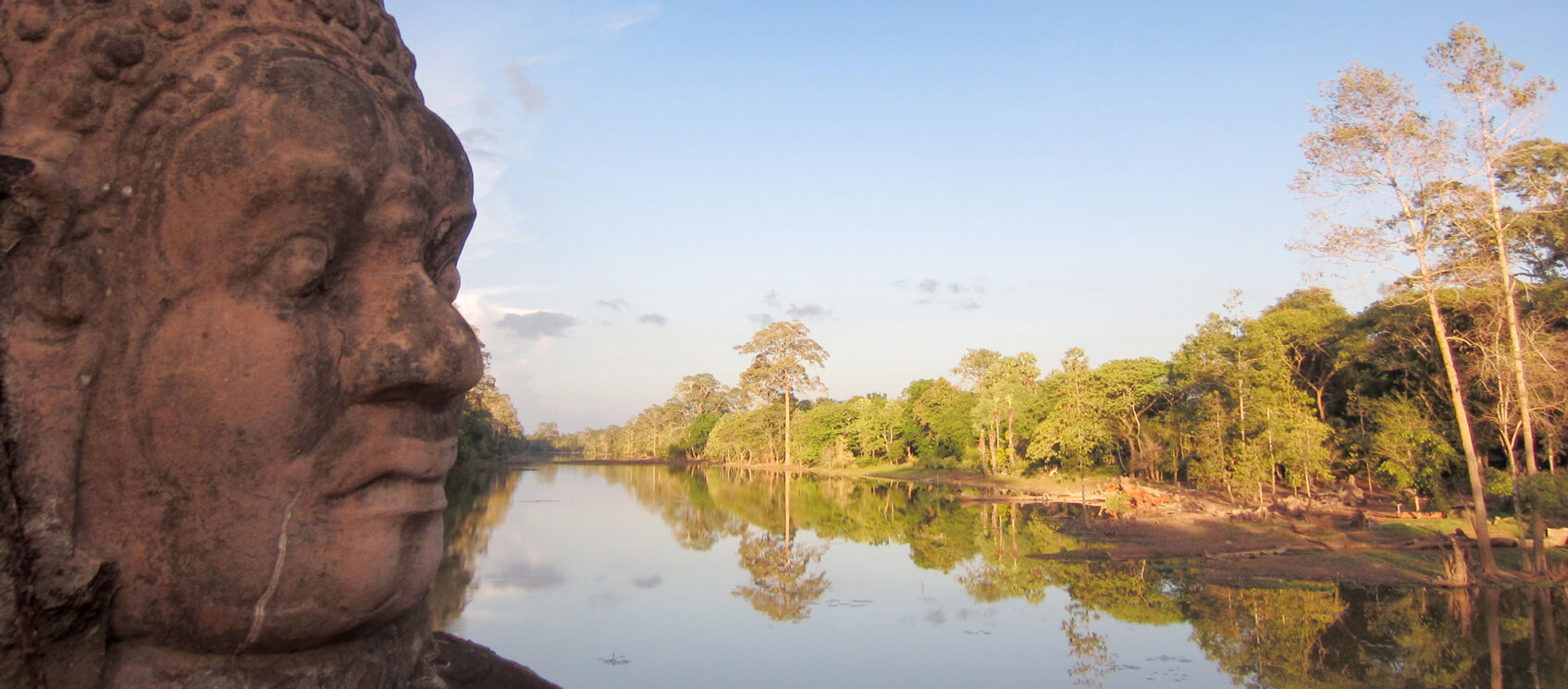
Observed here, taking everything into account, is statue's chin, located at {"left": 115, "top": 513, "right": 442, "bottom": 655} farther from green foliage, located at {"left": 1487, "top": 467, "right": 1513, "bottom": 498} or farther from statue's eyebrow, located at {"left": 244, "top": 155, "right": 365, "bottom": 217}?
green foliage, located at {"left": 1487, "top": 467, "right": 1513, "bottom": 498}

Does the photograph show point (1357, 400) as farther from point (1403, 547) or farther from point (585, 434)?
point (585, 434)

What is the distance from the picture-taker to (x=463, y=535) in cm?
1839

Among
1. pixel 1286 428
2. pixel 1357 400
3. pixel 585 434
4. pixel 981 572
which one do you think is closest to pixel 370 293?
pixel 981 572

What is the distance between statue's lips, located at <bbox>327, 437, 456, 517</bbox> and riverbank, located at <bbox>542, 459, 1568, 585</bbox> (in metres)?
14.3

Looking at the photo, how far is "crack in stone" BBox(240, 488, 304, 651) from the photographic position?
2066 mm

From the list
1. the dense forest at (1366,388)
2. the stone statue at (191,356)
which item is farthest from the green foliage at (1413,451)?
the stone statue at (191,356)

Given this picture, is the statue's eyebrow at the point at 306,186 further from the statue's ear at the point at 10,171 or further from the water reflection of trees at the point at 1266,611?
the water reflection of trees at the point at 1266,611

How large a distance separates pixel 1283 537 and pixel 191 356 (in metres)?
19.6

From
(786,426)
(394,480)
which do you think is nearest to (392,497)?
(394,480)

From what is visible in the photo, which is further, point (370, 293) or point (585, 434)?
point (585, 434)

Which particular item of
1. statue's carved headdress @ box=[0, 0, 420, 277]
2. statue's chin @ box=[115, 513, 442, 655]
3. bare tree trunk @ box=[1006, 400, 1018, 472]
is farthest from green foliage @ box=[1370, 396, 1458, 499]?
statue's carved headdress @ box=[0, 0, 420, 277]

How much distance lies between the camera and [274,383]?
204 centimetres

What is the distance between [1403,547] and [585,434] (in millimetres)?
105495

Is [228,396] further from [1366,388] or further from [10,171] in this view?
[1366,388]
